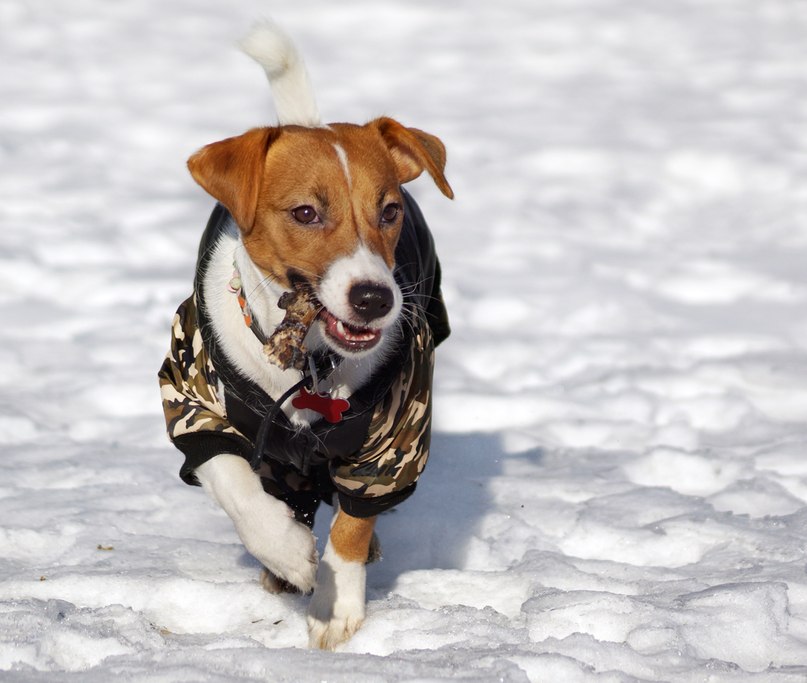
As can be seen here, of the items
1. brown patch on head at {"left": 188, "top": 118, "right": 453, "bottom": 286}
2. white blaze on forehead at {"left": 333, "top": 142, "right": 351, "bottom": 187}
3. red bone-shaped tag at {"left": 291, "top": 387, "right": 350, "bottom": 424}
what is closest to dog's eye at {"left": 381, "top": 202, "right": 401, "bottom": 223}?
brown patch on head at {"left": 188, "top": 118, "right": 453, "bottom": 286}

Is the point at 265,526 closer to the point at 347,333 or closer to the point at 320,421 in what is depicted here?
the point at 320,421

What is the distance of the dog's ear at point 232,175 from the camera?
3.25 m

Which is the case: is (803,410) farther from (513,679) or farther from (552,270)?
(513,679)

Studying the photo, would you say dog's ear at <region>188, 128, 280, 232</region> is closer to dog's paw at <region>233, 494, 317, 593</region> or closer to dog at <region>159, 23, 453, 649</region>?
dog at <region>159, 23, 453, 649</region>

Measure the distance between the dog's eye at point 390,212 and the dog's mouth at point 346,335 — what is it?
418 millimetres

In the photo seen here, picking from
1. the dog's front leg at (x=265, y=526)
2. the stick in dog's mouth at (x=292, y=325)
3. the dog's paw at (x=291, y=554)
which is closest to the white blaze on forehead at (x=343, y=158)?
the stick in dog's mouth at (x=292, y=325)

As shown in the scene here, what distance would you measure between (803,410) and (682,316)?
1159 millimetres

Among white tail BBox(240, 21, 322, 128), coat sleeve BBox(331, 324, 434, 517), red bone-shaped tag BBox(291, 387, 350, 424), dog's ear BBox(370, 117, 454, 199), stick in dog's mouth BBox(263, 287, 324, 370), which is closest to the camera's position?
stick in dog's mouth BBox(263, 287, 324, 370)

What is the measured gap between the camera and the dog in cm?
319

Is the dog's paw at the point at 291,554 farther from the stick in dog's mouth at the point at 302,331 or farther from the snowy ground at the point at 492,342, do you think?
the stick in dog's mouth at the point at 302,331

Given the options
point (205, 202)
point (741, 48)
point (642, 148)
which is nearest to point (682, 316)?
point (642, 148)

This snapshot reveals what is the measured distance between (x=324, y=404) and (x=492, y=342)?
9.06ft

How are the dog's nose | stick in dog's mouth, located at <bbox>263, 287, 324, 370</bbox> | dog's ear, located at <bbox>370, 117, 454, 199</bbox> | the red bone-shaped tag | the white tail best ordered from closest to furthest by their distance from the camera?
the dog's nose → stick in dog's mouth, located at <bbox>263, 287, 324, 370</bbox> → the red bone-shaped tag → the white tail → dog's ear, located at <bbox>370, 117, 454, 199</bbox>

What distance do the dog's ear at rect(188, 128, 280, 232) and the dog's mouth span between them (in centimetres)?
40
